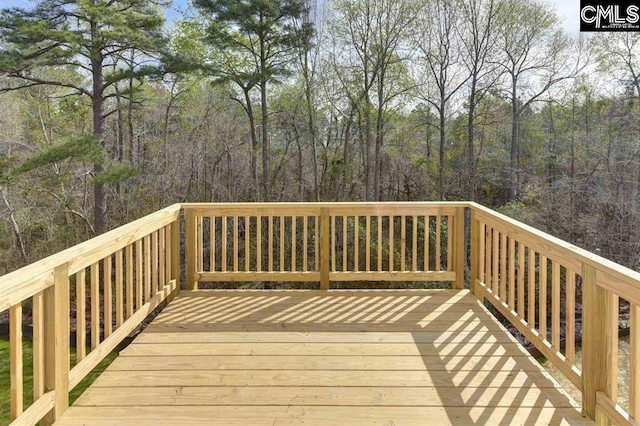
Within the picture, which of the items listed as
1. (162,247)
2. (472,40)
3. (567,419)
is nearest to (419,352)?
(567,419)

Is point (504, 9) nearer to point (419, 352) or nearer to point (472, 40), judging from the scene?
point (472, 40)

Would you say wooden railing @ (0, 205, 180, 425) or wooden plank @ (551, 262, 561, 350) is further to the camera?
wooden plank @ (551, 262, 561, 350)

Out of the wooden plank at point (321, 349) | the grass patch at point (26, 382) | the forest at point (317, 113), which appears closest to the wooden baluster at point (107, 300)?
the wooden plank at point (321, 349)

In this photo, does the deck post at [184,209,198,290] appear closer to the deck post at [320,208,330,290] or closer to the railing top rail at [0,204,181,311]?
the railing top rail at [0,204,181,311]

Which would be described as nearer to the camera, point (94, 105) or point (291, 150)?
point (94, 105)

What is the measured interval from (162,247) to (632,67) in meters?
10.9

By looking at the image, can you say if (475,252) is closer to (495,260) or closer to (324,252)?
(495,260)

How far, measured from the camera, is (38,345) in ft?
5.52

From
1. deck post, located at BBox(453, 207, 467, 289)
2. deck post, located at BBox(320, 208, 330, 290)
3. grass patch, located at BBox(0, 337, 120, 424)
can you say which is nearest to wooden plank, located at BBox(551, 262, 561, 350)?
deck post, located at BBox(453, 207, 467, 289)

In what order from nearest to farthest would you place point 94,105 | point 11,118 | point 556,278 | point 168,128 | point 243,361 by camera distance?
point 556,278 < point 243,361 < point 94,105 < point 11,118 < point 168,128

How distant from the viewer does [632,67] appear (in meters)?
9.31

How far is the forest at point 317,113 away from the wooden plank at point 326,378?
7547mm

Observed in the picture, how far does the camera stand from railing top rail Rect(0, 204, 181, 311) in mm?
1484

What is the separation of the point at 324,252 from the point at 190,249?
4.12 feet
